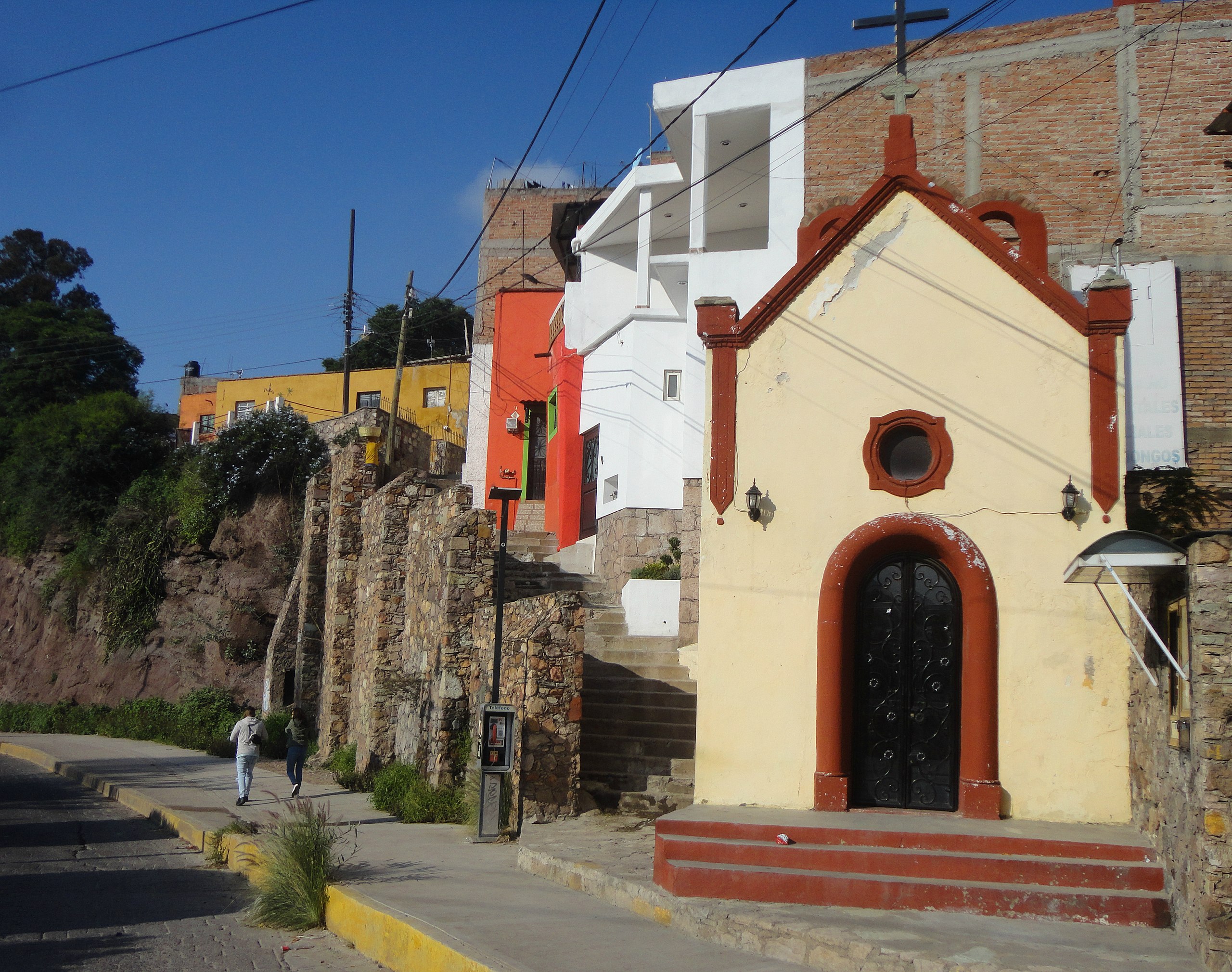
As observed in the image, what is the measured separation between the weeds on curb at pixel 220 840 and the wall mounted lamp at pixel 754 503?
6361mm

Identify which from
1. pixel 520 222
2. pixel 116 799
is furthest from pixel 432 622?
pixel 520 222

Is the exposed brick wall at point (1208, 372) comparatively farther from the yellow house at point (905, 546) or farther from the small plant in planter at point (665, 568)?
the small plant in planter at point (665, 568)

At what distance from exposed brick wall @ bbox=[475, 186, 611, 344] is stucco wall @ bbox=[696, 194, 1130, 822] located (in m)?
26.3

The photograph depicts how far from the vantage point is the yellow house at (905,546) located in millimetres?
9117

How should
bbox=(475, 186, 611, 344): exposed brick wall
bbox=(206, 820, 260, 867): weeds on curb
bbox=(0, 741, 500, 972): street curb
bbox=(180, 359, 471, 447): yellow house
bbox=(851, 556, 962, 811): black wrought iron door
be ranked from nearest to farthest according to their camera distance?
1. bbox=(0, 741, 500, 972): street curb
2. bbox=(851, 556, 962, 811): black wrought iron door
3. bbox=(206, 820, 260, 867): weeds on curb
4. bbox=(475, 186, 611, 344): exposed brick wall
5. bbox=(180, 359, 471, 447): yellow house

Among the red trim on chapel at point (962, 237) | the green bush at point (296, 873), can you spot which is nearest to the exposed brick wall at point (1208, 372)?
the red trim on chapel at point (962, 237)

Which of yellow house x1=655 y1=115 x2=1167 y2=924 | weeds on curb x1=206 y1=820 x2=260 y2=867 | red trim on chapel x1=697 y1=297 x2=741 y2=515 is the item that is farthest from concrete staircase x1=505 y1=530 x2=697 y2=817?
weeds on curb x1=206 y1=820 x2=260 y2=867

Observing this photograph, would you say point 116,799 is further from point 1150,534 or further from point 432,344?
point 432,344

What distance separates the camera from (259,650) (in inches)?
1076

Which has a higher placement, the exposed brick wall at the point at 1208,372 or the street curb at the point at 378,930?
the exposed brick wall at the point at 1208,372

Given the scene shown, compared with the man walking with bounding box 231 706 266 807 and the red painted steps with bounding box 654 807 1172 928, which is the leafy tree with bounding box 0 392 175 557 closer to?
the man walking with bounding box 231 706 266 807

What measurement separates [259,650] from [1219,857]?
24.5 m

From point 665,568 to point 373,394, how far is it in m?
26.7

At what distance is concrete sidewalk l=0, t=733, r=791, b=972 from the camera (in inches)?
276
